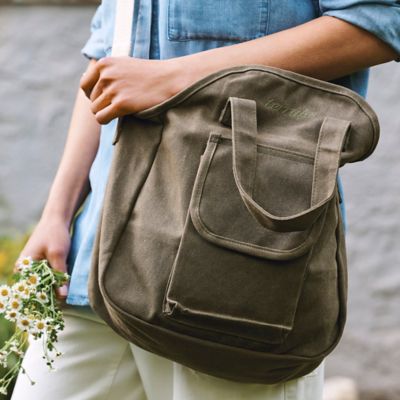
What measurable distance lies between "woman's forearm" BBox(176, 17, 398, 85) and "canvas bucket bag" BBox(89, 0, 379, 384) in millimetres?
67

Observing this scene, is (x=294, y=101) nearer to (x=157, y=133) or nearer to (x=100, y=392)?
(x=157, y=133)

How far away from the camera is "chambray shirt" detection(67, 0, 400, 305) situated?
1.50m

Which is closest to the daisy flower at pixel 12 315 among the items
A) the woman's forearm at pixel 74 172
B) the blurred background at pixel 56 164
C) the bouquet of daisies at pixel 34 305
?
the bouquet of daisies at pixel 34 305

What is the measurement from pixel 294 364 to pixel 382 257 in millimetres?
2219

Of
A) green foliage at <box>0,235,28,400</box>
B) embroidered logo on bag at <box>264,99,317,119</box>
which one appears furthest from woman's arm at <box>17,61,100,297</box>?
green foliage at <box>0,235,28,400</box>

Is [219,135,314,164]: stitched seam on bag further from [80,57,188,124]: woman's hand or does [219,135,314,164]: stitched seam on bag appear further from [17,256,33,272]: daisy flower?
[17,256,33,272]: daisy flower

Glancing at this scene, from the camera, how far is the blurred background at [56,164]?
11.7 feet

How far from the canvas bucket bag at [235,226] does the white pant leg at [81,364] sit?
9.4 inches

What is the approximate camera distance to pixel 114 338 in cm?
171

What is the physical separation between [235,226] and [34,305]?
17.8 inches

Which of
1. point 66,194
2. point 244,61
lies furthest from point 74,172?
point 244,61

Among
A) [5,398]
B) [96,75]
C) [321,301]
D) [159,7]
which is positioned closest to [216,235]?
[321,301]

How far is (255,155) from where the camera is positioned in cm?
138

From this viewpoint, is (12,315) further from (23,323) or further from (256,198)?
(256,198)
